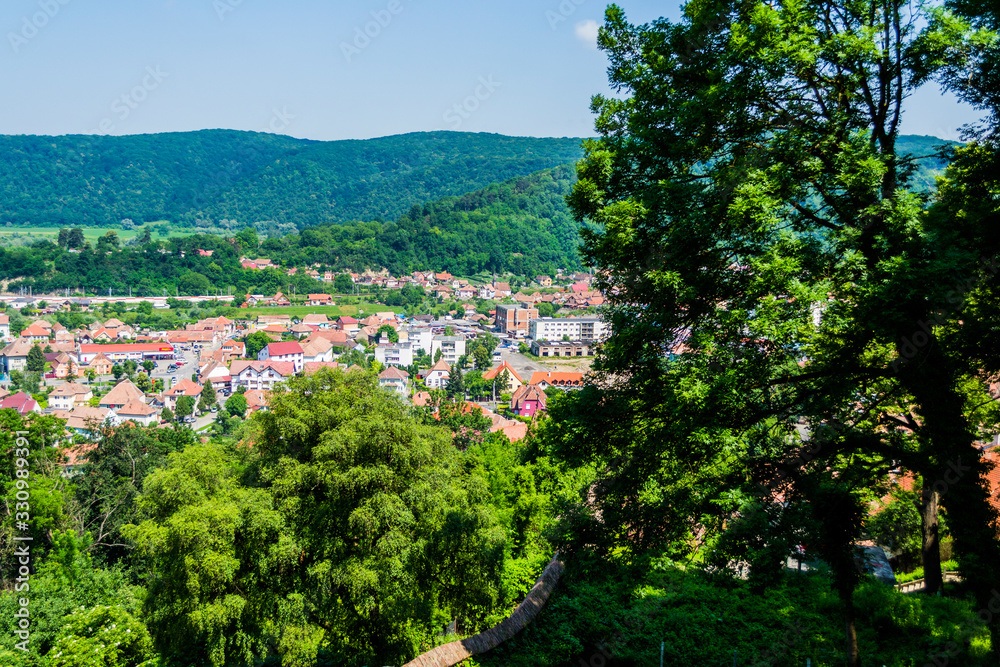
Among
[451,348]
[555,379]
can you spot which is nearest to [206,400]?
[451,348]

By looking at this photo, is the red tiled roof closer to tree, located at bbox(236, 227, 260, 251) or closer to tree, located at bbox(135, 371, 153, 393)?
tree, located at bbox(135, 371, 153, 393)

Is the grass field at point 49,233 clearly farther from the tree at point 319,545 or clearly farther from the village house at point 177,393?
the tree at point 319,545

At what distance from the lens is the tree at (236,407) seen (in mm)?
43406

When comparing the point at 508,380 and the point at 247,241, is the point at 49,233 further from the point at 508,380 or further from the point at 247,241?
the point at 508,380

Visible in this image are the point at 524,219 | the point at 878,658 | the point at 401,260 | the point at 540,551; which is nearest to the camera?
the point at 878,658

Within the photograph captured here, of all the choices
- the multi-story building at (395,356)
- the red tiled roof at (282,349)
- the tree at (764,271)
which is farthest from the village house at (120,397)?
the tree at (764,271)

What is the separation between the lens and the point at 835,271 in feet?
13.0

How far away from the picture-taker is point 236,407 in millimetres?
43594

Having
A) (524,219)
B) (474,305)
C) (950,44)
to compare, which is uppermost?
(524,219)

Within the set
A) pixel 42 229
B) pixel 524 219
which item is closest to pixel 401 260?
pixel 524 219

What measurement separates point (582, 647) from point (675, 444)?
236cm

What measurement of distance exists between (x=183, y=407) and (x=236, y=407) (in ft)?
10.4

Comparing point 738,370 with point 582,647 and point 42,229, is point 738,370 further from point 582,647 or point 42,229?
point 42,229

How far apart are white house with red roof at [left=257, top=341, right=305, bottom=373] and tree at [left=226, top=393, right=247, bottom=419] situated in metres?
13.5
